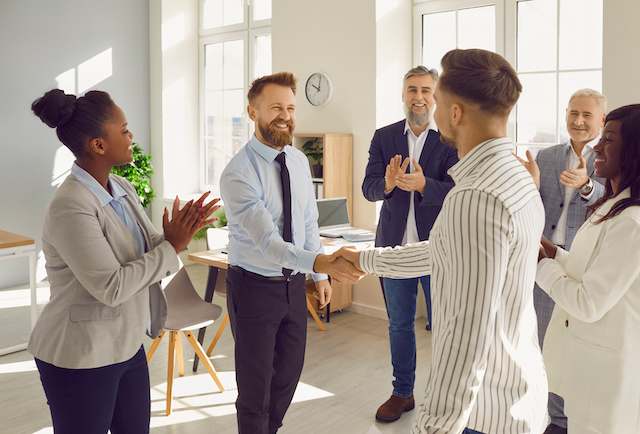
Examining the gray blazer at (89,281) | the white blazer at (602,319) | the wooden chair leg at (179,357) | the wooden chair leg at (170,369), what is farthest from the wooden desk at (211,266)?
the white blazer at (602,319)

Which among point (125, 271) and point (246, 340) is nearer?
point (125, 271)

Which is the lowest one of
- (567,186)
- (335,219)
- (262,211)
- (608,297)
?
(608,297)

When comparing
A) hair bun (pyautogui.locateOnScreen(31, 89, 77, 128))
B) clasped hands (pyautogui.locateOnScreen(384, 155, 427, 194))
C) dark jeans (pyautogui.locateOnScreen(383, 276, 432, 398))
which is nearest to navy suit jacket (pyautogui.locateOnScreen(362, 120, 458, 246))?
clasped hands (pyautogui.locateOnScreen(384, 155, 427, 194))

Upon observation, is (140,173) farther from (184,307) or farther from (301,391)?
(301,391)

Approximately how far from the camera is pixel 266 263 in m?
2.33

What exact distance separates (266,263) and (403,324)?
1.10 meters

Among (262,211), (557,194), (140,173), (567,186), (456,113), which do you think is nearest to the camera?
(456,113)

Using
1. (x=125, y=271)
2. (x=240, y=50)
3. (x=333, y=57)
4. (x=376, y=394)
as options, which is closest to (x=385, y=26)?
(x=333, y=57)

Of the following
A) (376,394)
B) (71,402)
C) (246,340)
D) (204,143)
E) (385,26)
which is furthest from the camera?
(204,143)

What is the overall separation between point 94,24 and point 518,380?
6447mm

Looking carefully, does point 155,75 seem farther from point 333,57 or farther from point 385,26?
point 385,26

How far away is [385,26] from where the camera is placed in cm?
494

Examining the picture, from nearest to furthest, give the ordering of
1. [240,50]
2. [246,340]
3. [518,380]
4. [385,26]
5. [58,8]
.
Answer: [518,380] → [246,340] → [385,26] → [58,8] → [240,50]

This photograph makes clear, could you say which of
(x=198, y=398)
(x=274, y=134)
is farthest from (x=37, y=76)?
(x=274, y=134)
